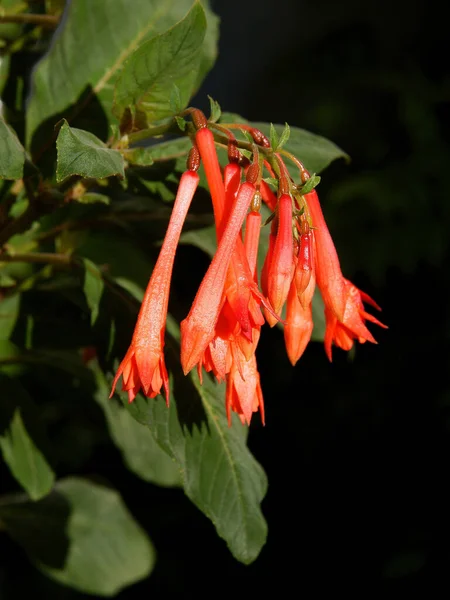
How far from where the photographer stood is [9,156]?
0.91 metres

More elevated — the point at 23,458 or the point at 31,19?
the point at 31,19

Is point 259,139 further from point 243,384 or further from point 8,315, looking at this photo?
point 8,315

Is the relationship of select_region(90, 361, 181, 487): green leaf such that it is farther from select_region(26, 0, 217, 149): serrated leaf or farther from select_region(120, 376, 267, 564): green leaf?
select_region(26, 0, 217, 149): serrated leaf

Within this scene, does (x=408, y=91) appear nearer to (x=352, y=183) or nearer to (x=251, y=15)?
(x=352, y=183)

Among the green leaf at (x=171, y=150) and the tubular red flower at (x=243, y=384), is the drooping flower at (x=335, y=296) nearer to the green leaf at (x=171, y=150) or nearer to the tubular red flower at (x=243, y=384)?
the tubular red flower at (x=243, y=384)

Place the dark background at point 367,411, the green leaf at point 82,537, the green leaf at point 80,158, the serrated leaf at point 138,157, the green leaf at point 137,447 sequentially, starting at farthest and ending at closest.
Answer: the dark background at point 367,411
the green leaf at point 82,537
the green leaf at point 137,447
the serrated leaf at point 138,157
the green leaf at point 80,158

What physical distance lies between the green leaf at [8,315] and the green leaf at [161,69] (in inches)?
22.3

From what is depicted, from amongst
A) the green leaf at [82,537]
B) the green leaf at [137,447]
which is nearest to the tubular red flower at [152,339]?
the green leaf at [137,447]

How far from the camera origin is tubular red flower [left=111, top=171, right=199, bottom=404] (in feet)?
2.85

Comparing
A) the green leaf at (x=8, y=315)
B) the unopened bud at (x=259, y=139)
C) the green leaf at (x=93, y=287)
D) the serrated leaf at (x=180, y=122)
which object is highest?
the serrated leaf at (x=180, y=122)

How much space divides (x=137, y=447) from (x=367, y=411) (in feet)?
4.33

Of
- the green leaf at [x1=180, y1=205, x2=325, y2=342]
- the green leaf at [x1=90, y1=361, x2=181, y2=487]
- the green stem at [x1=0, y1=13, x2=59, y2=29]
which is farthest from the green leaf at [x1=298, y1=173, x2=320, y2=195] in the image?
the green leaf at [x1=90, y1=361, x2=181, y2=487]

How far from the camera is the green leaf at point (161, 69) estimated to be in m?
0.94

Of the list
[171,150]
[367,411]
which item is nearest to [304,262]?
[171,150]
